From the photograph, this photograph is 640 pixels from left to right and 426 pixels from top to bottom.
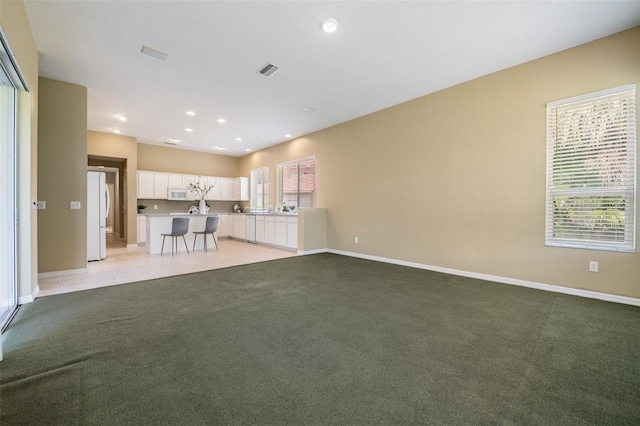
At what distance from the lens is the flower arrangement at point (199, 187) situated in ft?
27.7

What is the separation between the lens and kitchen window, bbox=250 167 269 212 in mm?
8480

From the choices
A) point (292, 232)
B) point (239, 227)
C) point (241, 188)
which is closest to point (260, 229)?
point (239, 227)

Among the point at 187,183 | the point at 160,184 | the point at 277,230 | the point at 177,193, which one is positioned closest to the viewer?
the point at 277,230

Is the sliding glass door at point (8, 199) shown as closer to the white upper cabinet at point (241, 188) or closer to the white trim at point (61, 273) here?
the white trim at point (61, 273)

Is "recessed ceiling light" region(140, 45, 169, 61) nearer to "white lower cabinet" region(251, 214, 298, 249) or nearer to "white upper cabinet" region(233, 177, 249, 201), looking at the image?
"white lower cabinet" region(251, 214, 298, 249)

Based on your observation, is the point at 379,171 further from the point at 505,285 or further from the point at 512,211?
the point at 505,285

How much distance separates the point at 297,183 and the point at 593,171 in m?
5.75

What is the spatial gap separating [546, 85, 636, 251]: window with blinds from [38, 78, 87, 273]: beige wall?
6.81 meters

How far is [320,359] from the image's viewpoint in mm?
1791

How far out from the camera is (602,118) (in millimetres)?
3023

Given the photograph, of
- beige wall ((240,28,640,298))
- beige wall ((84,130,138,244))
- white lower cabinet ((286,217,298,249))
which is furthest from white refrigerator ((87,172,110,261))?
beige wall ((240,28,640,298))

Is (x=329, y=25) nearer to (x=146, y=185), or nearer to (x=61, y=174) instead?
(x=61, y=174)

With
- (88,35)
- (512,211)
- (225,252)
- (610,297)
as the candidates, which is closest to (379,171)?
(512,211)

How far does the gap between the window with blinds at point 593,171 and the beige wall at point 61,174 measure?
6809 millimetres
